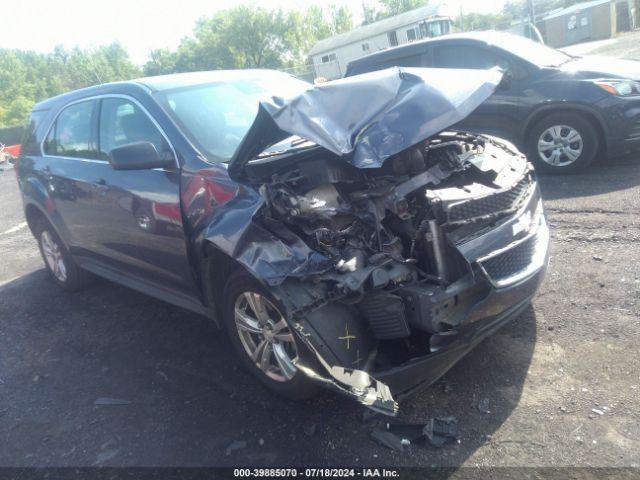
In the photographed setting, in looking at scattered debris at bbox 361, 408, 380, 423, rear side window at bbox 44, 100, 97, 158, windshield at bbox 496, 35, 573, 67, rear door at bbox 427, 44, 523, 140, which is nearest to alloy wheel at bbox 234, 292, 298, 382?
scattered debris at bbox 361, 408, 380, 423

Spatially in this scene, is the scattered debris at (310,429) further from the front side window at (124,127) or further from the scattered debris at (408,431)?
the front side window at (124,127)

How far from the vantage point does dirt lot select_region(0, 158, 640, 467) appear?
8.41ft

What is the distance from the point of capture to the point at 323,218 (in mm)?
2768

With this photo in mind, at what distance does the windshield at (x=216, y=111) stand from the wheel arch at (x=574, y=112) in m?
3.57

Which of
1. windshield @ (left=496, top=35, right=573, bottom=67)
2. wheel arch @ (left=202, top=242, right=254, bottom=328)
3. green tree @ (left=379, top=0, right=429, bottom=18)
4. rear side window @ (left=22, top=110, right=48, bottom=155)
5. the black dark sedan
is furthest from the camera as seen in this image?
green tree @ (left=379, top=0, right=429, bottom=18)

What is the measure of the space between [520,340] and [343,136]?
5.73 ft

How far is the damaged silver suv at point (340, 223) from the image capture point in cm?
260

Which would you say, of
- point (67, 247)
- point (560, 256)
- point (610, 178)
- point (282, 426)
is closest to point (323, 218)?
point (282, 426)

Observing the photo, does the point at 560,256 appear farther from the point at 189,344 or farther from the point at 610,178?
the point at 189,344

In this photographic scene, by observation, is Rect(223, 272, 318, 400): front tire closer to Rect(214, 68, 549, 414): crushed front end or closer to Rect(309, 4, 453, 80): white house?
Rect(214, 68, 549, 414): crushed front end


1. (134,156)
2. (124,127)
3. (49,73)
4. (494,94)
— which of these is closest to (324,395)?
(134,156)

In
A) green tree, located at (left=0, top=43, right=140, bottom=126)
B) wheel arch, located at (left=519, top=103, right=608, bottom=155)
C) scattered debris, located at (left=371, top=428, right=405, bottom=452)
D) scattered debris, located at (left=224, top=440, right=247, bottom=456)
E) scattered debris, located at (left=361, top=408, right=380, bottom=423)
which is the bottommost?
scattered debris, located at (left=361, top=408, right=380, bottom=423)

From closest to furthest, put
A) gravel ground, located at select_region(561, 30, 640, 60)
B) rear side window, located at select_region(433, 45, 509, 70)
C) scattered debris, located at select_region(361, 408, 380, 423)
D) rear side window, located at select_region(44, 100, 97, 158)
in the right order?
scattered debris, located at select_region(361, 408, 380, 423) < rear side window, located at select_region(44, 100, 97, 158) < rear side window, located at select_region(433, 45, 509, 70) < gravel ground, located at select_region(561, 30, 640, 60)

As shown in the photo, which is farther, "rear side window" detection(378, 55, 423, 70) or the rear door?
"rear side window" detection(378, 55, 423, 70)
